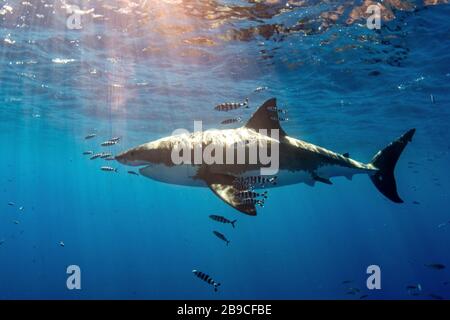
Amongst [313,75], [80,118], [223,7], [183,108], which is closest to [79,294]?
[80,118]

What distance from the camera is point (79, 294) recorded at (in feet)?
133

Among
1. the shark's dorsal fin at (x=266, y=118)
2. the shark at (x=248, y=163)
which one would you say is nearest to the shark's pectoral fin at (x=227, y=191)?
the shark at (x=248, y=163)

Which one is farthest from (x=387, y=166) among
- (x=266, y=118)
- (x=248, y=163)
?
(x=248, y=163)

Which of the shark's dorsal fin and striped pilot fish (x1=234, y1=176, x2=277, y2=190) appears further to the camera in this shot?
the shark's dorsal fin

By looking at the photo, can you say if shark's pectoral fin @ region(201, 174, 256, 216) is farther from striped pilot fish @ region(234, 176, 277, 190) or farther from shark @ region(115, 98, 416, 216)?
striped pilot fish @ region(234, 176, 277, 190)

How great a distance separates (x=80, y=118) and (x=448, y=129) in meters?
30.5

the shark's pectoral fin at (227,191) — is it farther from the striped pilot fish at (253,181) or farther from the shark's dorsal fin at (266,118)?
the shark's dorsal fin at (266,118)

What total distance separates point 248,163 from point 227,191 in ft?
5.50

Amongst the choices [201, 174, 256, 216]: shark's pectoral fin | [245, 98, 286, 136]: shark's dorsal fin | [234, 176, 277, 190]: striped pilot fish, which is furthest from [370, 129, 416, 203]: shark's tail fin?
[201, 174, 256, 216]: shark's pectoral fin

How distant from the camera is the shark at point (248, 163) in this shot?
682 centimetres

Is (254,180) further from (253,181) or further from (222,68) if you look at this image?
(222,68)

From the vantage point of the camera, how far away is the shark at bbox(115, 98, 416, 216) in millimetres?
6824

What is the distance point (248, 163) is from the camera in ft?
25.2
